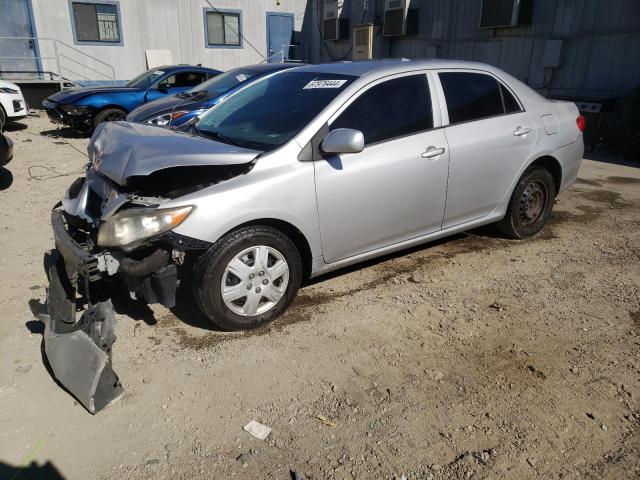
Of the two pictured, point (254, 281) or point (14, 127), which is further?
point (14, 127)

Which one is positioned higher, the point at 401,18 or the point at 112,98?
the point at 401,18

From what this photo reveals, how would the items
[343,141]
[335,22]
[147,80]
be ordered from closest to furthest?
[343,141]
[147,80]
[335,22]

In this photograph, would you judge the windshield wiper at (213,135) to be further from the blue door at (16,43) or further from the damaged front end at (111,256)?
the blue door at (16,43)

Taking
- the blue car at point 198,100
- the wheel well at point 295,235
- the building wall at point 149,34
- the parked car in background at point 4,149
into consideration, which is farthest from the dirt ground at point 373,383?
the building wall at point 149,34

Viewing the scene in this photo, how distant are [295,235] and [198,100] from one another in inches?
213

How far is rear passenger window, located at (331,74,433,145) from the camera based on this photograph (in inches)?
148

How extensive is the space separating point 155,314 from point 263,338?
2.82ft

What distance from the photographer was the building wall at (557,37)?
437 inches

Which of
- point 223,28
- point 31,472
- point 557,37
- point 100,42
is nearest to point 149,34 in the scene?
point 100,42

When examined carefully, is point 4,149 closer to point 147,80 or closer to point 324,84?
point 324,84

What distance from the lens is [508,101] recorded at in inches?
185

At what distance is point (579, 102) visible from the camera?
10945 millimetres

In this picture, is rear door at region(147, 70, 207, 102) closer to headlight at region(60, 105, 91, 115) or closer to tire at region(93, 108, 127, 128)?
tire at region(93, 108, 127, 128)

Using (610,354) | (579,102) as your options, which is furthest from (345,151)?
(579,102)
